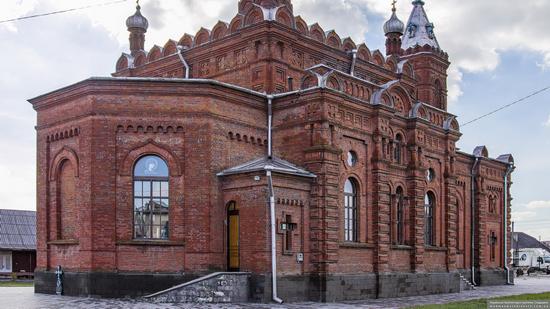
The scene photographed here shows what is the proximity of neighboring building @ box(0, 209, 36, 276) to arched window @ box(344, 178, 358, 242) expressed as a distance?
943 inches

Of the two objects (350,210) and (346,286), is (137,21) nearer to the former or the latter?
(350,210)

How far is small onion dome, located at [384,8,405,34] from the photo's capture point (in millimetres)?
31828

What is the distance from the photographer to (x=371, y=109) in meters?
24.3

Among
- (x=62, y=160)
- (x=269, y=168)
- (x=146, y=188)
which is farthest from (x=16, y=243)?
(x=269, y=168)

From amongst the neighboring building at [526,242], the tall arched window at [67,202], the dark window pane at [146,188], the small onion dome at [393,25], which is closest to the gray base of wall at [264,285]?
the tall arched window at [67,202]

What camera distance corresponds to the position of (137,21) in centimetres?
3045

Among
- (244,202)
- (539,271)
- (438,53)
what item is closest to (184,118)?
(244,202)

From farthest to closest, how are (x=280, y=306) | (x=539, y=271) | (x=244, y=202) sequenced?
(x=539, y=271)
(x=244, y=202)
(x=280, y=306)

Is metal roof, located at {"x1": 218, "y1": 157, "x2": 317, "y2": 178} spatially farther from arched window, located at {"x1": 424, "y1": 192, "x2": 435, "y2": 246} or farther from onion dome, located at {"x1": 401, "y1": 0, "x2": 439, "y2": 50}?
onion dome, located at {"x1": 401, "y1": 0, "x2": 439, "y2": 50}

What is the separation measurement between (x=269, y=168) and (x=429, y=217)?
10667mm

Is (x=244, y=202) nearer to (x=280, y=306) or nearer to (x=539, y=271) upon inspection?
(x=280, y=306)

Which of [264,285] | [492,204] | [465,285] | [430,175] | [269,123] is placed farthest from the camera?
[492,204]

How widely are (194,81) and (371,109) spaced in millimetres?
6640

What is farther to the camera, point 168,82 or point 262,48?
point 262,48
